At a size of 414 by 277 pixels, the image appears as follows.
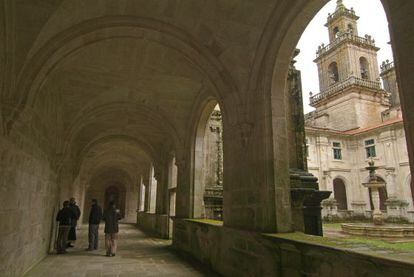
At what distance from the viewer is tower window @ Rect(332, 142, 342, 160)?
25.8m

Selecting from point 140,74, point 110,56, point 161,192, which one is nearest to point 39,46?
point 110,56

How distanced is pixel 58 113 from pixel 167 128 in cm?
271

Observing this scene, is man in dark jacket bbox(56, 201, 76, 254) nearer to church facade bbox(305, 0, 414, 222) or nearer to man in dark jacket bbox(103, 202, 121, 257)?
man in dark jacket bbox(103, 202, 121, 257)

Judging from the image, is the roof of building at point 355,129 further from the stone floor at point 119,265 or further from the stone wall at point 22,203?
the stone wall at point 22,203

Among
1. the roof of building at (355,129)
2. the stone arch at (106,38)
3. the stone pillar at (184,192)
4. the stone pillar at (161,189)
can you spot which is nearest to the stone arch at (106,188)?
the stone pillar at (161,189)

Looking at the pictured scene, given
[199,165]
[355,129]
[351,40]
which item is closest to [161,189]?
[199,165]

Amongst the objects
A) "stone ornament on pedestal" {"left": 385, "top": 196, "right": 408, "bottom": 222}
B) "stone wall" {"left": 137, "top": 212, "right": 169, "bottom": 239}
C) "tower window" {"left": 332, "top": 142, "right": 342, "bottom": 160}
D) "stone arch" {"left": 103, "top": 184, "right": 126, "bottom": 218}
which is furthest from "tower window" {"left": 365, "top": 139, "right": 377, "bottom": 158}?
"stone arch" {"left": 103, "top": 184, "right": 126, "bottom": 218}

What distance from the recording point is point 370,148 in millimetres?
24922

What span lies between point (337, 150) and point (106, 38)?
83.2 feet

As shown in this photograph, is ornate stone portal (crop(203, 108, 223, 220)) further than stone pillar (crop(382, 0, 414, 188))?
Yes

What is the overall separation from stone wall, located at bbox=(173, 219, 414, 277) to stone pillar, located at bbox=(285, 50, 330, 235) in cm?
80

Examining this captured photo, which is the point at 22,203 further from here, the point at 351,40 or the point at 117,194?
the point at 351,40

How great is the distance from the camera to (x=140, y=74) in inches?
248

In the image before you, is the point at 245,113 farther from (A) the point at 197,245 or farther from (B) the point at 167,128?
(B) the point at 167,128
